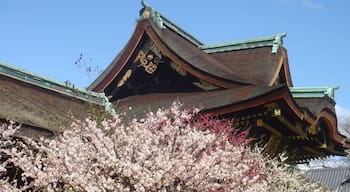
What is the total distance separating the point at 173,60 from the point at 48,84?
10.9 ft

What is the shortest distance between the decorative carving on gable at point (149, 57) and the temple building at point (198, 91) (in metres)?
0.03

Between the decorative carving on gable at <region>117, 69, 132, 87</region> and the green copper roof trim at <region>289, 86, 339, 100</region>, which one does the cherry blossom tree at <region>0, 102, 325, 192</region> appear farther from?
the decorative carving on gable at <region>117, 69, 132, 87</region>

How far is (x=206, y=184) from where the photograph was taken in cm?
577

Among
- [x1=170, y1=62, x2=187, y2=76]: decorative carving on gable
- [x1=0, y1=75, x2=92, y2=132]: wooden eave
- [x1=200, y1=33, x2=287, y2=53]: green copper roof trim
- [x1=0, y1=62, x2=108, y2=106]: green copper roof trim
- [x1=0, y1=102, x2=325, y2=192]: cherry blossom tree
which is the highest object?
[x1=200, y1=33, x2=287, y2=53]: green copper roof trim

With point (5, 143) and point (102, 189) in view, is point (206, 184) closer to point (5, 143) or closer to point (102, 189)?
Result: point (102, 189)

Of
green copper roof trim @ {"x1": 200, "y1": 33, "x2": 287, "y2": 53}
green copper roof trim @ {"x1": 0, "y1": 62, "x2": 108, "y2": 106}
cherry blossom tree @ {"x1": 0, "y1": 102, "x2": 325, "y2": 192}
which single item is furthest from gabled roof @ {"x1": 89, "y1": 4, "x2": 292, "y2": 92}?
cherry blossom tree @ {"x1": 0, "y1": 102, "x2": 325, "y2": 192}

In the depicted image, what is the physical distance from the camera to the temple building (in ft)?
30.3

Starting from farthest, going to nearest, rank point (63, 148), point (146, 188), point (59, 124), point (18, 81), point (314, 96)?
point (314, 96) → point (18, 81) → point (59, 124) → point (63, 148) → point (146, 188)

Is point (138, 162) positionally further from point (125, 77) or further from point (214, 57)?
point (214, 57)

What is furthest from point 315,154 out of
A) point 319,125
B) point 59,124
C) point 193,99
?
point 59,124

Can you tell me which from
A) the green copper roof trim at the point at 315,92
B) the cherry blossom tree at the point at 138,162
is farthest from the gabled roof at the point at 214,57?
the cherry blossom tree at the point at 138,162

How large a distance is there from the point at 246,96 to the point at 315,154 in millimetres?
5086

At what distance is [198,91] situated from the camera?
39.7 ft

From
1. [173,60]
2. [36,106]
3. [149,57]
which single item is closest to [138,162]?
[36,106]
